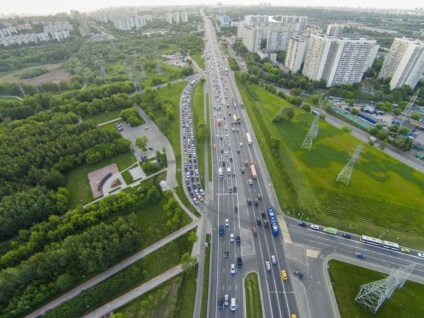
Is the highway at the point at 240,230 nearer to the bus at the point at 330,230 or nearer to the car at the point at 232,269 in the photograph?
the car at the point at 232,269

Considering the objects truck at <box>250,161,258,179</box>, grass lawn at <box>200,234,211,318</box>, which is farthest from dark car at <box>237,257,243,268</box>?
truck at <box>250,161,258,179</box>

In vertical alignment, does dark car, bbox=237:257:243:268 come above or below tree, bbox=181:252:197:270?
below

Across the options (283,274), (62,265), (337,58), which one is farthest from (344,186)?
(337,58)

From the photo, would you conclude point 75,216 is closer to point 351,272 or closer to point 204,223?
point 204,223

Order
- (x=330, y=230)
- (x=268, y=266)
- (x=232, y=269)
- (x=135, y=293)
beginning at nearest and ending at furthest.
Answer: (x=135, y=293), (x=232, y=269), (x=268, y=266), (x=330, y=230)

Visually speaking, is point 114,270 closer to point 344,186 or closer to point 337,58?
point 344,186

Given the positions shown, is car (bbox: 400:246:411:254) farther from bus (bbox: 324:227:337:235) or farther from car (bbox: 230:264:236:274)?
car (bbox: 230:264:236:274)

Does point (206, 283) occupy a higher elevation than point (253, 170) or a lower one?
lower
